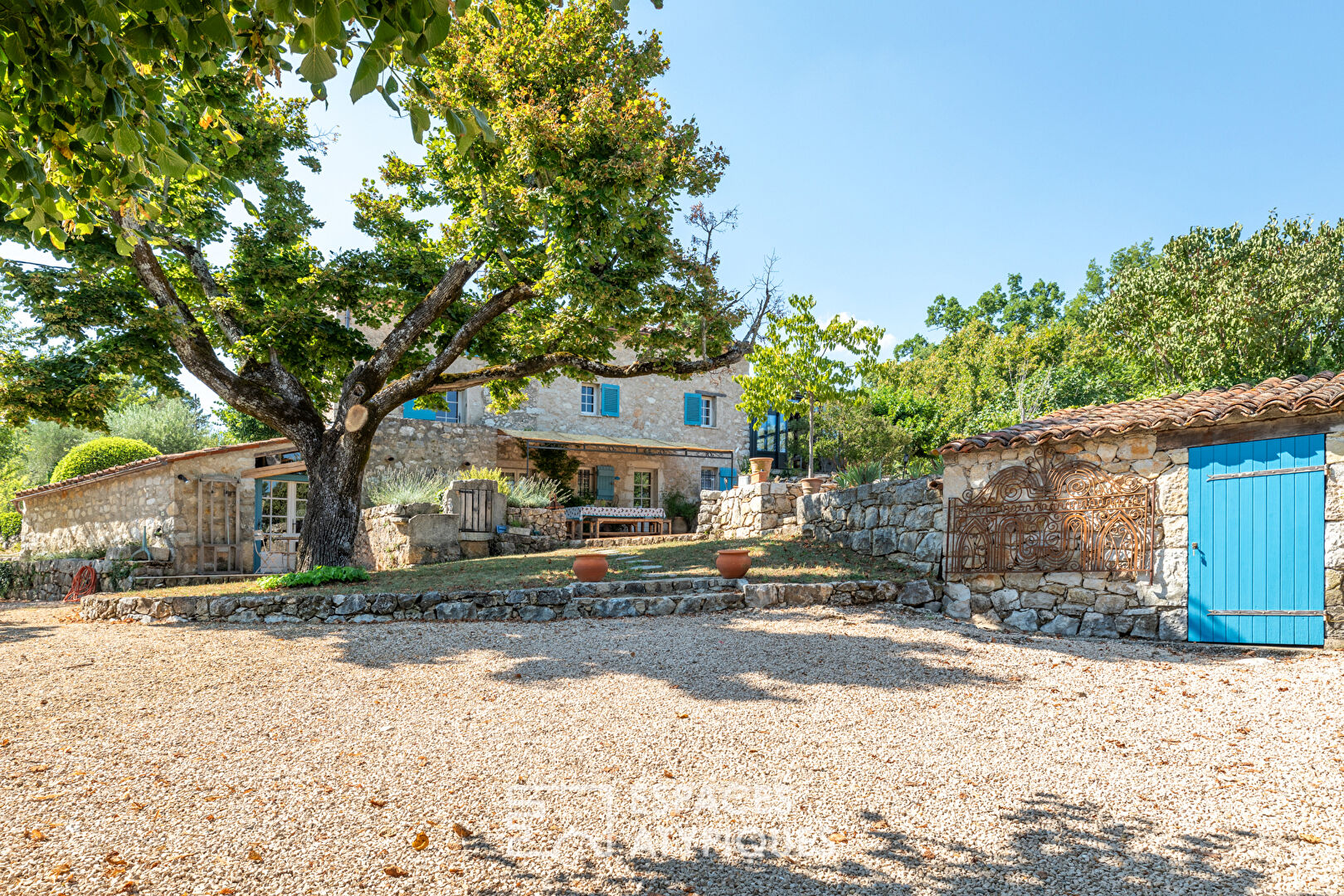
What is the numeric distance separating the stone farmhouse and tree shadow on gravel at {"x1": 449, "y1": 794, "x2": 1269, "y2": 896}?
10.3 meters

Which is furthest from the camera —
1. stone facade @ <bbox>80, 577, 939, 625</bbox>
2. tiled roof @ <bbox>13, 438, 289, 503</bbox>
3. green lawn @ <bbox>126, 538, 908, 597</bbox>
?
tiled roof @ <bbox>13, 438, 289, 503</bbox>

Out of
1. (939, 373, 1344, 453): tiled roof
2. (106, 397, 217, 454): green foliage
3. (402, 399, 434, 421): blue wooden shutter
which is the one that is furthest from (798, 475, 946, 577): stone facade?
(106, 397, 217, 454): green foliage

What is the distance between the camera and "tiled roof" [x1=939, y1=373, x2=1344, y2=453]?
6199mm

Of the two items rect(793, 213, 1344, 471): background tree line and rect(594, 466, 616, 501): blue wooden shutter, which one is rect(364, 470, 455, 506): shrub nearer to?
rect(594, 466, 616, 501): blue wooden shutter

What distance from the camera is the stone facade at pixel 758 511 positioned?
41.9 feet

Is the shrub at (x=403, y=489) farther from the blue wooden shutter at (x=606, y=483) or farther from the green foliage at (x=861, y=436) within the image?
the green foliage at (x=861, y=436)

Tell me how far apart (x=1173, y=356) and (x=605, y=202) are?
1558 cm

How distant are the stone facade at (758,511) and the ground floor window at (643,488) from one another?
21.3 feet

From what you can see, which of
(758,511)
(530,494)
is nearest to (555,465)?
(530,494)

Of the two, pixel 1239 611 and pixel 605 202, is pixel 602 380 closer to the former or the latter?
pixel 605 202

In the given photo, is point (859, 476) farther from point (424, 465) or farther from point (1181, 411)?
point (424, 465)

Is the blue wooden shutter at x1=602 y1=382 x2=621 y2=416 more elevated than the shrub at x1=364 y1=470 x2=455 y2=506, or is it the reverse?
the blue wooden shutter at x1=602 y1=382 x2=621 y2=416

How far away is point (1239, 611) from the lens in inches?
258

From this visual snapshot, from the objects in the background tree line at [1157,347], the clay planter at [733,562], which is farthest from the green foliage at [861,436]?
the clay planter at [733,562]
